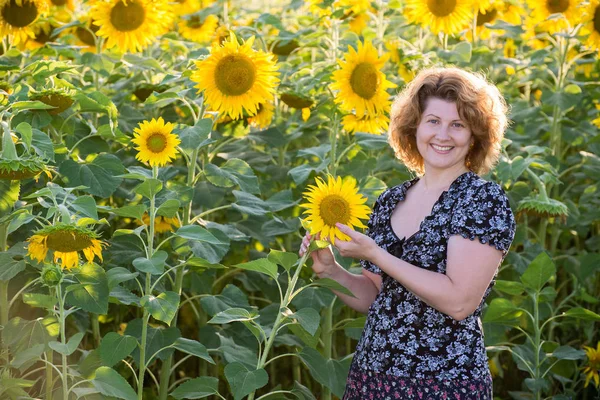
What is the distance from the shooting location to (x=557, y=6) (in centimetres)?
394

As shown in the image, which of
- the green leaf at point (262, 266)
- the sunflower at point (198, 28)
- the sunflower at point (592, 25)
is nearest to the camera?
the green leaf at point (262, 266)

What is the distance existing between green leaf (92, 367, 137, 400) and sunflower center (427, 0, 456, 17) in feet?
6.59

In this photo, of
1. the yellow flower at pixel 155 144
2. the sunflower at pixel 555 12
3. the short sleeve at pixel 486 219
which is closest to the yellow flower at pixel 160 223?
the yellow flower at pixel 155 144

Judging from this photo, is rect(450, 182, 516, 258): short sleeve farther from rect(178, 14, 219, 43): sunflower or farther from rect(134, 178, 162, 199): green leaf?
rect(178, 14, 219, 43): sunflower

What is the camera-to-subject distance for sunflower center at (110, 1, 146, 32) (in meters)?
3.37

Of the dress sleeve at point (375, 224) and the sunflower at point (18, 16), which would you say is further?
the sunflower at point (18, 16)

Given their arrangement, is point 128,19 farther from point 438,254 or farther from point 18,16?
point 438,254

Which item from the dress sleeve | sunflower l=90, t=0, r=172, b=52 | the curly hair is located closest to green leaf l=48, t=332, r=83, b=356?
the dress sleeve

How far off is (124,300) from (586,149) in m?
2.58

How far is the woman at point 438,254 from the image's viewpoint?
2203 mm

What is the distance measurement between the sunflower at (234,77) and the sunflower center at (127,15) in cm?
72

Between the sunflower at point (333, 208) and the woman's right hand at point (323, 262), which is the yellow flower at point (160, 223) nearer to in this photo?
the woman's right hand at point (323, 262)

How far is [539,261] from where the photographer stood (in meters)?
2.89

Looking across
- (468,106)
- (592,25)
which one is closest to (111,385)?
(468,106)
